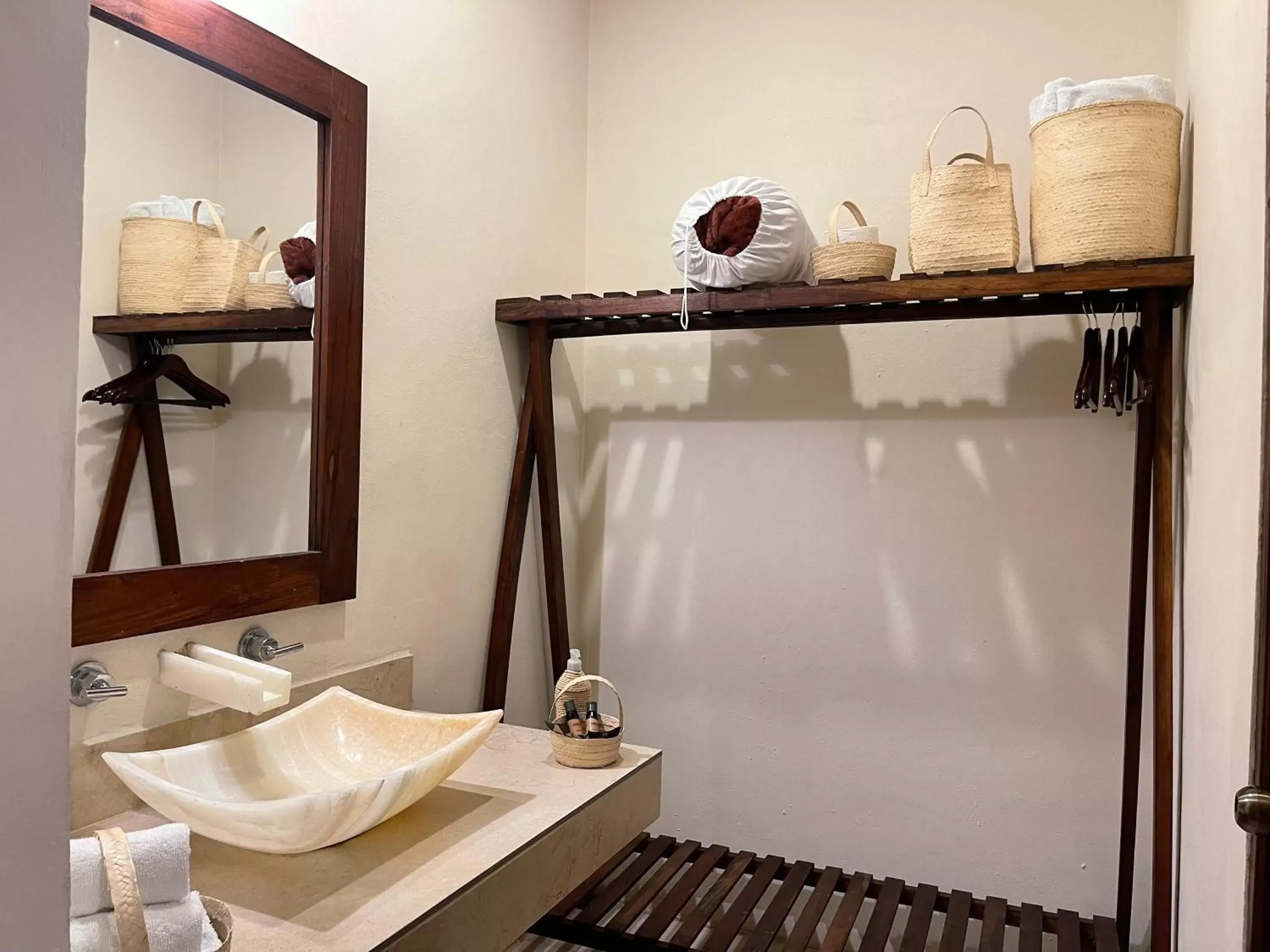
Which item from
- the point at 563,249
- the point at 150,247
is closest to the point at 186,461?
the point at 150,247

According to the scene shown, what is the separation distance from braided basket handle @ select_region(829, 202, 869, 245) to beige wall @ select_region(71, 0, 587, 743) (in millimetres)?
754

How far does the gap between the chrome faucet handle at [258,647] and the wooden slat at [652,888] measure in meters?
0.90

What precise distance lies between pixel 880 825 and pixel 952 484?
0.85 meters

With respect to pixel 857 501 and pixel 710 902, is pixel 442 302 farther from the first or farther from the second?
pixel 710 902

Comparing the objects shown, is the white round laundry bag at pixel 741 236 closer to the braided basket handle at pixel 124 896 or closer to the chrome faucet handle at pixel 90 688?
the chrome faucet handle at pixel 90 688

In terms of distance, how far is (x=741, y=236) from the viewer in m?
1.92

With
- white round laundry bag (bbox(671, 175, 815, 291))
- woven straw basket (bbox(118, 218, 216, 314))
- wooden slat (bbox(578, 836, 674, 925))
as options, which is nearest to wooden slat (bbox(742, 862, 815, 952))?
wooden slat (bbox(578, 836, 674, 925))

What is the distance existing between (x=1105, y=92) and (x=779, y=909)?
1.71 meters

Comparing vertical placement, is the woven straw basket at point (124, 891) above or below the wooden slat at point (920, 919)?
above

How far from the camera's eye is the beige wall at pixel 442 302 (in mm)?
1748

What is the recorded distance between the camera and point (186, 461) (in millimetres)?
1387

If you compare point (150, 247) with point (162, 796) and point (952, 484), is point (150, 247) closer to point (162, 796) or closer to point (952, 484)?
point (162, 796)

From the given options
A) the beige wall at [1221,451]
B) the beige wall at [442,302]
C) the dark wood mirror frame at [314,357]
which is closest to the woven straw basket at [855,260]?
the beige wall at [1221,451]

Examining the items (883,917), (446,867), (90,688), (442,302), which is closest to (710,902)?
(883,917)
